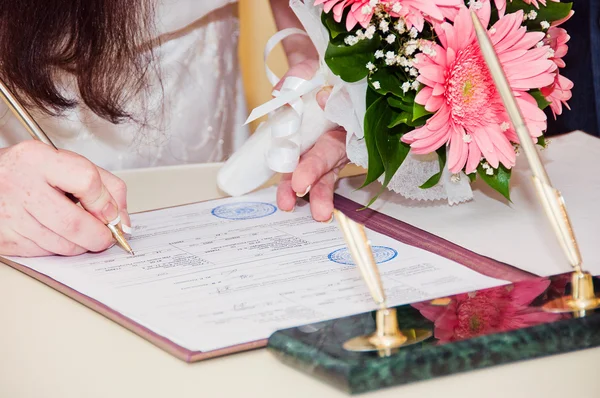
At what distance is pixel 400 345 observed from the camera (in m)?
0.49

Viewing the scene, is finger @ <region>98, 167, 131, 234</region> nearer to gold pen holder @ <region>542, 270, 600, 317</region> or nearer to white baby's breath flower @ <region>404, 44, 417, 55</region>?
white baby's breath flower @ <region>404, 44, 417, 55</region>

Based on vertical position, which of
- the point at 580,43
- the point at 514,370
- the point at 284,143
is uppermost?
the point at 580,43

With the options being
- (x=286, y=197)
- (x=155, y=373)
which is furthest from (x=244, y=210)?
(x=155, y=373)

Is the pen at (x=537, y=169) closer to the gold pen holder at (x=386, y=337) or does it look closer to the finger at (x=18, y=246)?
the gold pen holder at (x=386, y=337)

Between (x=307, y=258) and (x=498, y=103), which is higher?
(x=498, y=103)

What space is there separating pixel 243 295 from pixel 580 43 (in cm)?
83

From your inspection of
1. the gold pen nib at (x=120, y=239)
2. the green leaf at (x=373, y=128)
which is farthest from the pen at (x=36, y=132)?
the green leaf at (x=373, y=128)

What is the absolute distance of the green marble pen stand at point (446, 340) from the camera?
47cm

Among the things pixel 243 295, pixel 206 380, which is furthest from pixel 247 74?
pixel 206 380

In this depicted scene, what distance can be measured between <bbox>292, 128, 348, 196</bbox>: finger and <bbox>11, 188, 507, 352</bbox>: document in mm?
36

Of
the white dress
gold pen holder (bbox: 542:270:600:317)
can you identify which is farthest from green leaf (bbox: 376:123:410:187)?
the white dress

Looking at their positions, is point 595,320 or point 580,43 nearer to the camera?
point 595,320

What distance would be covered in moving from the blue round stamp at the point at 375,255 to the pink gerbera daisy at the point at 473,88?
93 mm

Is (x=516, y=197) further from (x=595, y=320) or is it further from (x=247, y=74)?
(x=247, y=74)
